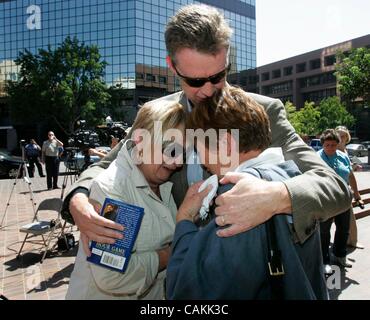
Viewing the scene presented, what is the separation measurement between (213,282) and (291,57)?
77245 mm

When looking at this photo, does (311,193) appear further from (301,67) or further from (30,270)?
(301,67)

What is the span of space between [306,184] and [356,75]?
25318 millimetres

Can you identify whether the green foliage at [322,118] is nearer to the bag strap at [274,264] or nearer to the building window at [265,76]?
the building window at [265,76]

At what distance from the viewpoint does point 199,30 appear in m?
1.65

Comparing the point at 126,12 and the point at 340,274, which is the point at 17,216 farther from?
the point at 126,12

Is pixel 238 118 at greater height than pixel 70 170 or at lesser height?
greater

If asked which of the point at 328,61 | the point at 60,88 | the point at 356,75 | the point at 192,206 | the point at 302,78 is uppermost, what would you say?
the point at 328,61

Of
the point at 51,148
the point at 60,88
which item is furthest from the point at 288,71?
the point at 51,148

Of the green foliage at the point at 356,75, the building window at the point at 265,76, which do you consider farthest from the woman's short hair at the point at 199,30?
the building window at the point at 265,76

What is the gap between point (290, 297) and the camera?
3.92 feet

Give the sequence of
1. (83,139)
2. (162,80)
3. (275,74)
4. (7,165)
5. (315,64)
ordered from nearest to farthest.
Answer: (83,139), (7,165), (162,80), (315,64), (275,74)

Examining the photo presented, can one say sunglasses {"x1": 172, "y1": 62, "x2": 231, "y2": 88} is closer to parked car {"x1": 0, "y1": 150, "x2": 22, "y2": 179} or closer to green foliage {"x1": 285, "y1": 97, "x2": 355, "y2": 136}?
parked car {"x1": 0, "y1": 150, "x2": 22, "y2": 179}

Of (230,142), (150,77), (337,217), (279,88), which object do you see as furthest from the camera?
(279,88)

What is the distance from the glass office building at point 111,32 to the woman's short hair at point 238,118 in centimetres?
4646
